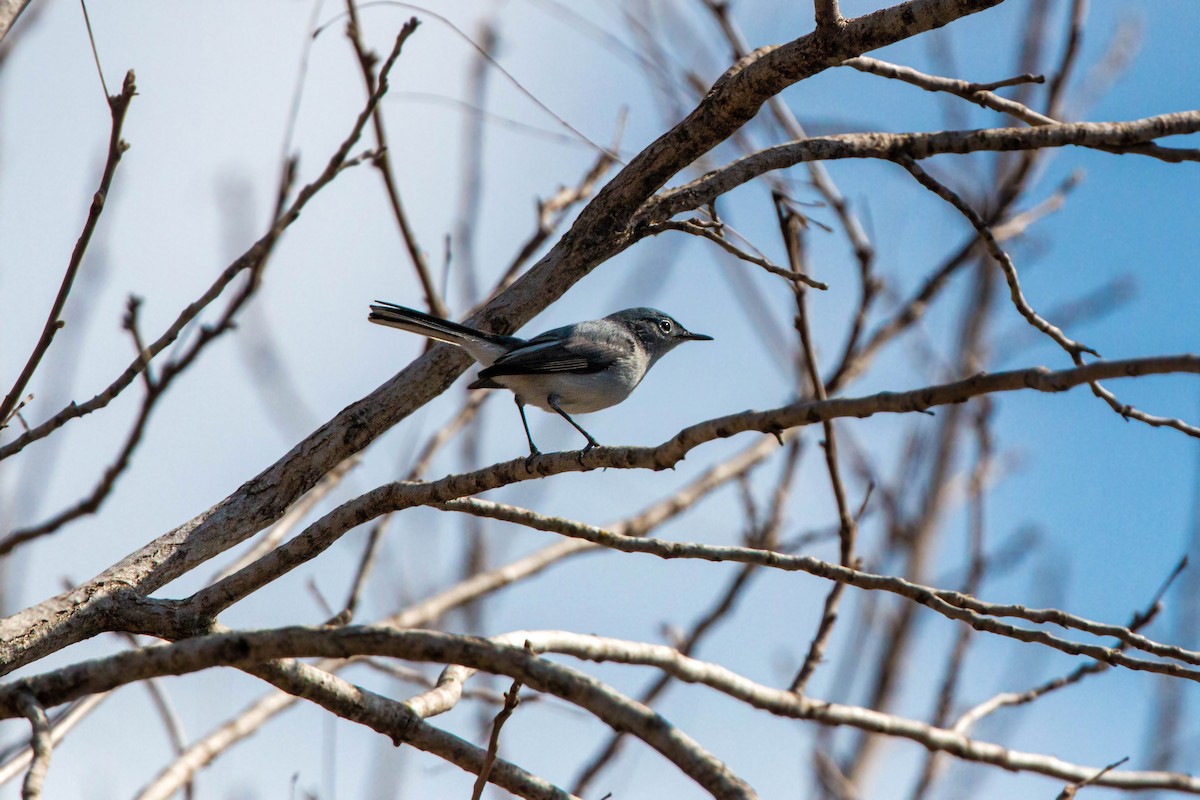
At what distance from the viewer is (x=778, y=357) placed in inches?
301

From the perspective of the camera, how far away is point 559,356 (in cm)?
565

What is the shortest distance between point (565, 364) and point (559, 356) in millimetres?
57

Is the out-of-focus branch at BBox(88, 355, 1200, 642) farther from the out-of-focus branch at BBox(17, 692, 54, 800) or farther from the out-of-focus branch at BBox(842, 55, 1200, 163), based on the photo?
the out-of-focus branch at BBox(842, 55, 1200, 163)

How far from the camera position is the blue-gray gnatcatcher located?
16.6 ft

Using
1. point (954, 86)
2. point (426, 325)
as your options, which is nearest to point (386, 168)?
point (426, 325)

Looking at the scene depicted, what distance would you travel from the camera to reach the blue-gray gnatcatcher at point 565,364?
5.05 meters

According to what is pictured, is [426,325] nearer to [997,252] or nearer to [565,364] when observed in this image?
[565,364]

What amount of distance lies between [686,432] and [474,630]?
5.09m

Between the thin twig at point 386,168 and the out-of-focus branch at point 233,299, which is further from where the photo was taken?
the thin twig at point 386,168

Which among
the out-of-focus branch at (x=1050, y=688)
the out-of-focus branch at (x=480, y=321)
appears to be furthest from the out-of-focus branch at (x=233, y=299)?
the out-of-focus branch at (x=1050, y=688)

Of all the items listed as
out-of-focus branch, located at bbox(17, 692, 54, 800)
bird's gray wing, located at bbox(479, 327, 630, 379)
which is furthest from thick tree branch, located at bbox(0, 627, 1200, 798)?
bird's gray wing, located at bbox(479, 327, 630, 379)

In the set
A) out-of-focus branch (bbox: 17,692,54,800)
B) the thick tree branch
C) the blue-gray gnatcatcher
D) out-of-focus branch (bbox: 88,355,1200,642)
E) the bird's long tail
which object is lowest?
out-of-focus branch (bbox: 17,692,54,800)

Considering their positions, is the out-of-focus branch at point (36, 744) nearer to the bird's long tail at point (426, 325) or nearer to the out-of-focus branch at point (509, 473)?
the out-of-focus branch at point (509, 473)

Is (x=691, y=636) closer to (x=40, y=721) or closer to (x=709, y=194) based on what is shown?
(x=709, y=194)
